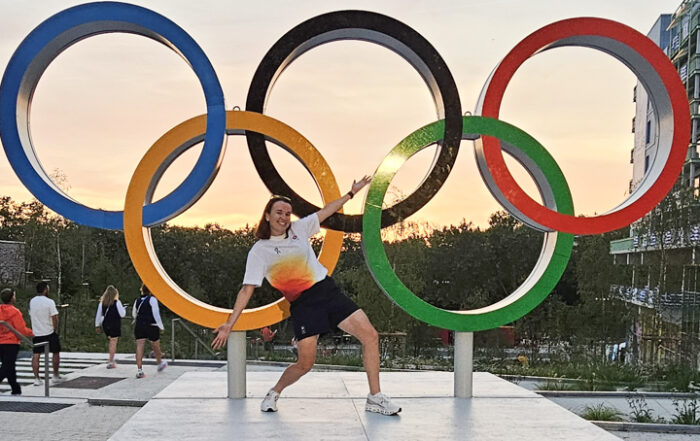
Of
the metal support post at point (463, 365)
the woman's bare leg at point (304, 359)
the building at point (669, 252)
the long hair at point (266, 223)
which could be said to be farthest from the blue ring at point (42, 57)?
the building at point (669, 252)

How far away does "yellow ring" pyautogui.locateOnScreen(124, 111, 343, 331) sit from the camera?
21.6 ft

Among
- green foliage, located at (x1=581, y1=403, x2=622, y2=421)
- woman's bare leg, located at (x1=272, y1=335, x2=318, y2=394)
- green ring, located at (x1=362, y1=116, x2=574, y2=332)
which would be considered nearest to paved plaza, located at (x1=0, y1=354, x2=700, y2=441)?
woman's bare leg, located at (x1=272, y1=335, x2=318, y2=394)

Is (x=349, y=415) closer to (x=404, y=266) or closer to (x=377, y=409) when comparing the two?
(x=377, y=409)

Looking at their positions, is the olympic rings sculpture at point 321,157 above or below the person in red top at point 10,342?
above

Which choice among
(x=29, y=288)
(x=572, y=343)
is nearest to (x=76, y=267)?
(x=29, y=288)

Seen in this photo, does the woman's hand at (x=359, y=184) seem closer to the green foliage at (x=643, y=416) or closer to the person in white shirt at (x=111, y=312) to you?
the green foliage at (x=643, y=416)

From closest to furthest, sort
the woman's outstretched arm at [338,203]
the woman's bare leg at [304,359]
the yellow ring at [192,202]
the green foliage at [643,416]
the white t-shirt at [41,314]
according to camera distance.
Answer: the woman's bare leg at [304,359] < the woman's outstretched arm at [338,203] < the yellow ring at [192,202] < the green foliage at [643,416] < the white t-shirt at [41,314]

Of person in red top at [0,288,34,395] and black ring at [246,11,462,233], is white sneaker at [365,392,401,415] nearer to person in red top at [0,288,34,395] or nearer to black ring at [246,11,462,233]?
black ring at [246,11,462,233]

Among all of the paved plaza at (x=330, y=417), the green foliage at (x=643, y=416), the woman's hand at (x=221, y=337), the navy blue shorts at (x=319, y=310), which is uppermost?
the navy blue shorts at (x=319, y=310)

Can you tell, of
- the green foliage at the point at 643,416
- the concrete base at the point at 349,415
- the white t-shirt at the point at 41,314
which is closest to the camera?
the concrete base at the point at 349,415

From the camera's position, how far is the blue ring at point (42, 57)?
6598 mm

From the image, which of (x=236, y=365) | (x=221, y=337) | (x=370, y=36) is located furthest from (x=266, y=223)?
(x=370, y=36)

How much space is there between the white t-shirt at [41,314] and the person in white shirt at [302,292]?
5.58 meters

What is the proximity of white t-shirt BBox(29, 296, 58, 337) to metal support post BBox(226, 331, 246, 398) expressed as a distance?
4.91 metres
